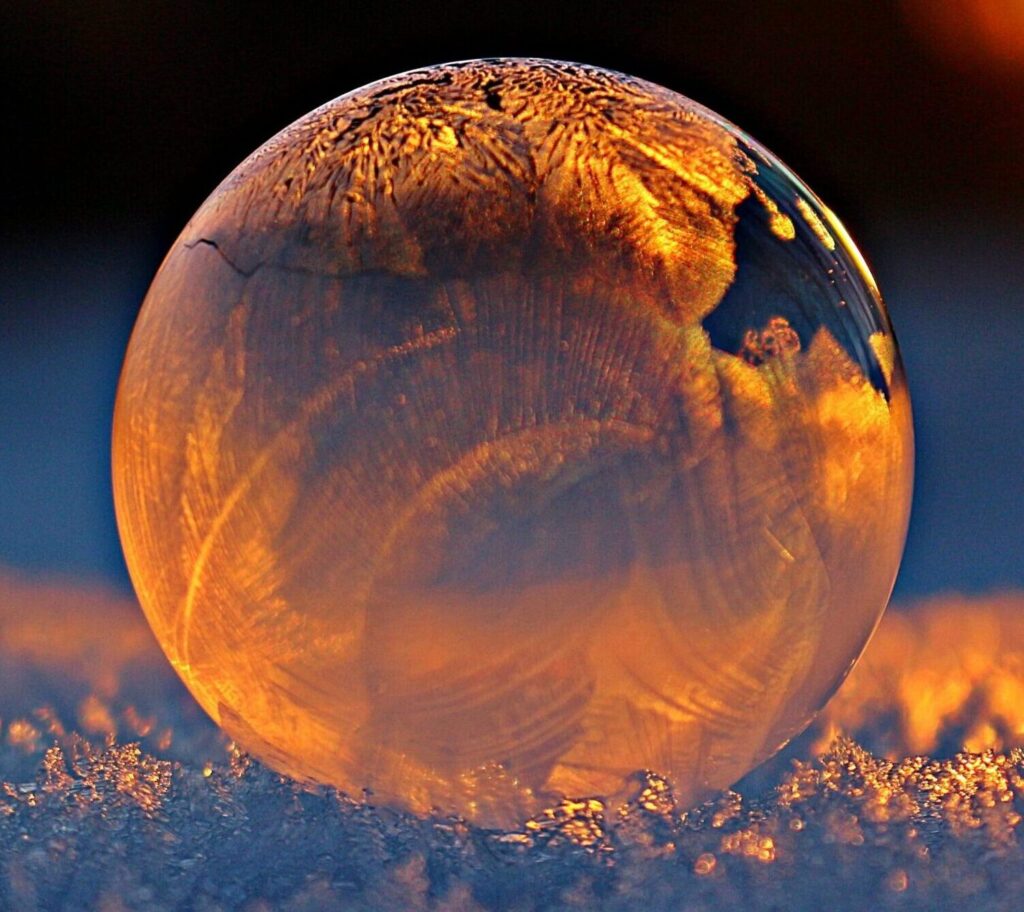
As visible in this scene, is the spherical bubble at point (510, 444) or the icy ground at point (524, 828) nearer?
the spherical bubble at point (510, 444)

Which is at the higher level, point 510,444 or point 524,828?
point 510,444

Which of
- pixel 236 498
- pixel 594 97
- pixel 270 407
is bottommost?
pixel 236 498

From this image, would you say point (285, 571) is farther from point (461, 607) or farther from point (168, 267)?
point (168, 267)

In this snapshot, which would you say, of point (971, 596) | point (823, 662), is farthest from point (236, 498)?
point (971, 596)

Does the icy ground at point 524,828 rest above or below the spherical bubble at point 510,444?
below

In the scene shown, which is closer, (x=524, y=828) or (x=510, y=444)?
(x=510, y=444)
